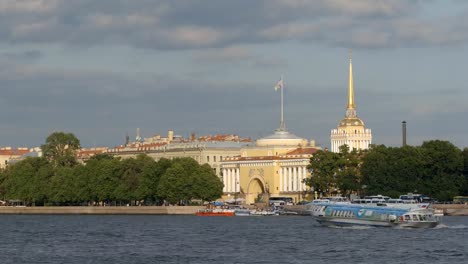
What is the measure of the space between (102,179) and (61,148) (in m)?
15.9

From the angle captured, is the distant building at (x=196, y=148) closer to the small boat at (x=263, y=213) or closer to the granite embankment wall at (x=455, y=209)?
the small boat at (x=263, y=213)

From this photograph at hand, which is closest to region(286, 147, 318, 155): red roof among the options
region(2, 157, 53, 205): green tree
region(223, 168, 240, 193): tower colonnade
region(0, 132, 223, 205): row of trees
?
region(223, 168, 240, 193): tower colonnade

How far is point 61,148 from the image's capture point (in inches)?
5153

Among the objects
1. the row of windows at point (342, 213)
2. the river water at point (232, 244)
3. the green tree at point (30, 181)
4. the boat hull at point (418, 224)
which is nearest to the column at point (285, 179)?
the green tree at point (30, 181)

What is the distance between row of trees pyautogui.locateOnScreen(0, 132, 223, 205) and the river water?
96.3ft

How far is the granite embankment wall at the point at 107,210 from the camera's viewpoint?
107m

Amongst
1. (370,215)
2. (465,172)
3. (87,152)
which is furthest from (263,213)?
(87,152)

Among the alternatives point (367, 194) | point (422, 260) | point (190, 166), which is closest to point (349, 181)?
point (367, 194)

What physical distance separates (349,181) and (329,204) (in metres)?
31.9

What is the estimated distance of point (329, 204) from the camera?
77.3 meters

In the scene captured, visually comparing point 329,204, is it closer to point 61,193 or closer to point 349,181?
point 349,181

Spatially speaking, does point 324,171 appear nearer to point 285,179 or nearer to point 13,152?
point 285,179

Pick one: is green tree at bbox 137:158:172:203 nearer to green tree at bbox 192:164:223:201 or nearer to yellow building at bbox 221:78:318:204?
green tree at bbox 192:164:223:201

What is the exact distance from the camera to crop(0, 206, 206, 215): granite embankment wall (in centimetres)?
10731
